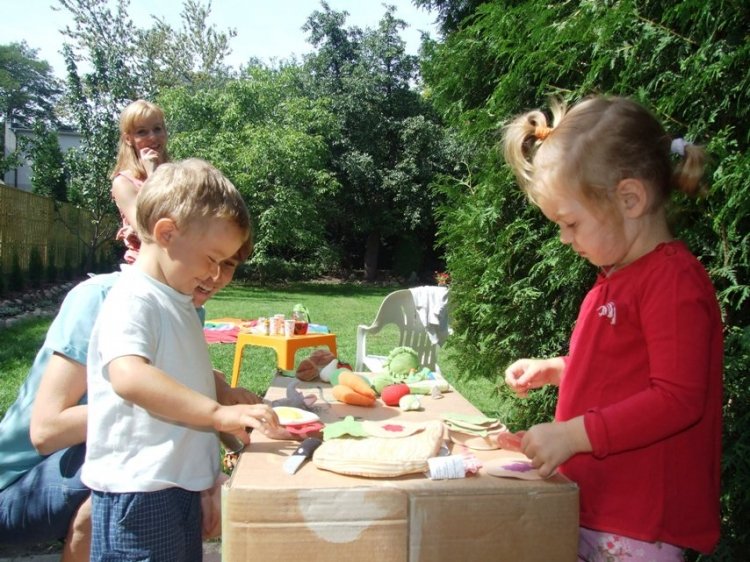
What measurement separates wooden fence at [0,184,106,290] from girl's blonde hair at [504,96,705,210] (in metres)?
11.7

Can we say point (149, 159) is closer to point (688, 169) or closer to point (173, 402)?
point (173, 402)

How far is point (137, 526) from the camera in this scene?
153 cm

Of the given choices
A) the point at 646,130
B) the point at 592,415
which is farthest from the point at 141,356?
the point at 646,130

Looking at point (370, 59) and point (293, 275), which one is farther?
point (370, 59)

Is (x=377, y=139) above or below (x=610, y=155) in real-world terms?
above

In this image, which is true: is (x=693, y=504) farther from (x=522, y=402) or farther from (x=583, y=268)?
(x=522, y=402)

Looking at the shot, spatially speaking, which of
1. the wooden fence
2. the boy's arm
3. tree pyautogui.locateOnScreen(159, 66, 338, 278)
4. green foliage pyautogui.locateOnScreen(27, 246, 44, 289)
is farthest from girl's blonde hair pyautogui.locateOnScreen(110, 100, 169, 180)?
tree pyautogui.locateOnScreen(159, 66, 338, 278)

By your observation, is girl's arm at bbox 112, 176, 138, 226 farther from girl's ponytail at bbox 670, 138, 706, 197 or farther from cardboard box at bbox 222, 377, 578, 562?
girl's ponytail at bbox 670, 138, 706, 197

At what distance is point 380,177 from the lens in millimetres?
24703

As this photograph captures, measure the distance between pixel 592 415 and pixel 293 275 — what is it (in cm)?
2187

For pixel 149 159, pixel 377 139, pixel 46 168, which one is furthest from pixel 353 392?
pixel 377 139

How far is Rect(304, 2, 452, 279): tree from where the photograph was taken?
24469mm

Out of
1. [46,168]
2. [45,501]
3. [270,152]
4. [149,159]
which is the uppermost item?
[270,152]

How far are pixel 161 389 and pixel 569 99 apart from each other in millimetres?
2302
